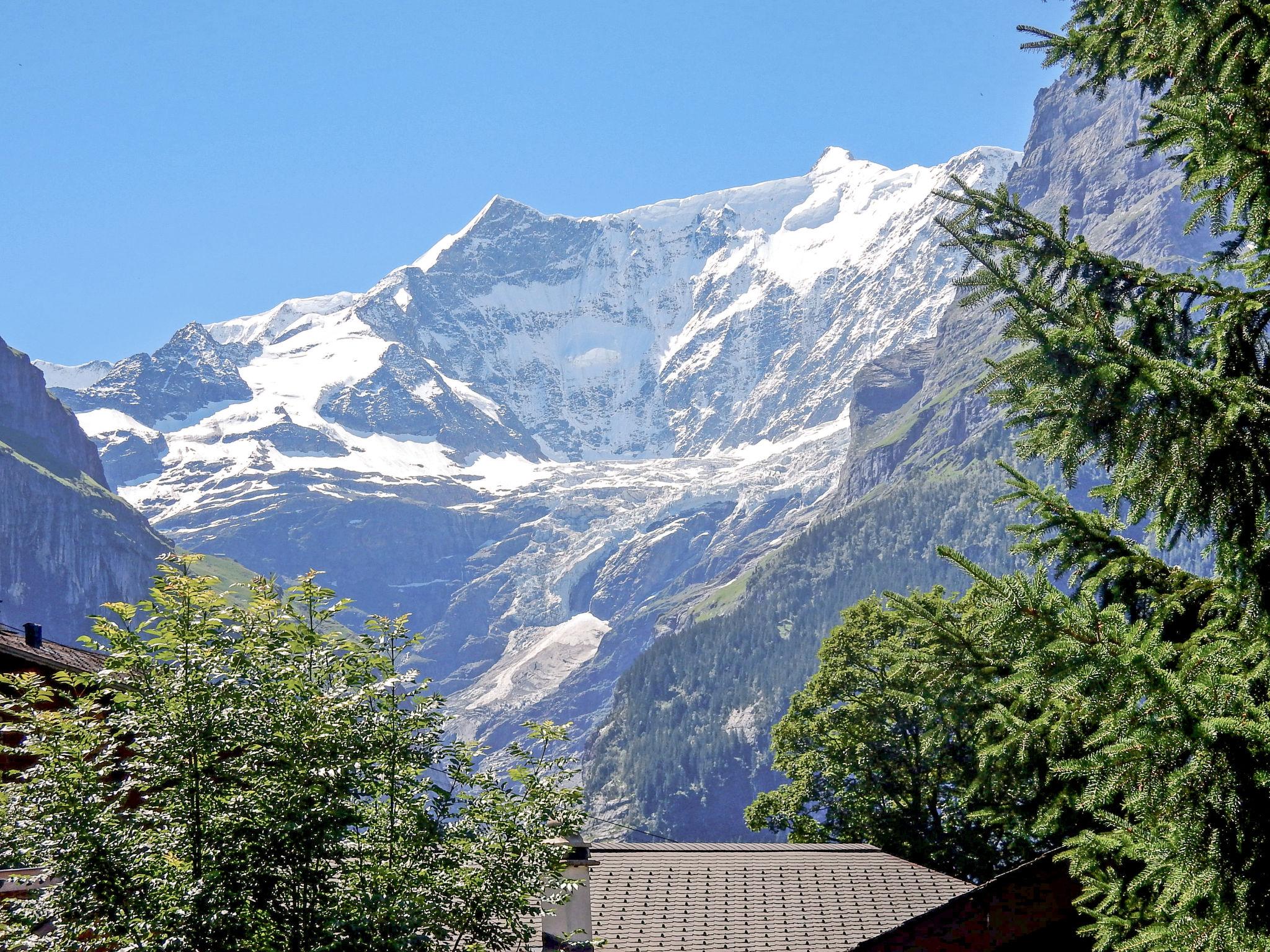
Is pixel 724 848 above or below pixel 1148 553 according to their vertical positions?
above

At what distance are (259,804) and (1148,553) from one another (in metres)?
7.89

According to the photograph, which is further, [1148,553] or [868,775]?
[868,775]

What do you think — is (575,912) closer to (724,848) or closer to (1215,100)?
(724,848)

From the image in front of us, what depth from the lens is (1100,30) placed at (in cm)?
1150

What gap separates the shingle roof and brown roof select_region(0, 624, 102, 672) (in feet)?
35.1

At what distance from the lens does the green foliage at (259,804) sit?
10.6m

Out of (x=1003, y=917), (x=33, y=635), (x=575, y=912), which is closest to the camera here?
(x=1003, y=917)

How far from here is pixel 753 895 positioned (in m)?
20.6

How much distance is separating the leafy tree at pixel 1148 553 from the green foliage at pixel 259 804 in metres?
5.22

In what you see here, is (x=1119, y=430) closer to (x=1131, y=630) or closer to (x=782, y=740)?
(x=1131, y=630)

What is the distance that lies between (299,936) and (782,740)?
116ft

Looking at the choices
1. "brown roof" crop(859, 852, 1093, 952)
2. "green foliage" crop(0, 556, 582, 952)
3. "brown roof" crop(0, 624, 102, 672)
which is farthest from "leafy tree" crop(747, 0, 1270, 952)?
"brown roof" crop(0, 624, 102, 672)

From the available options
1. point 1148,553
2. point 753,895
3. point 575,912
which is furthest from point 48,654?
point 1148,553

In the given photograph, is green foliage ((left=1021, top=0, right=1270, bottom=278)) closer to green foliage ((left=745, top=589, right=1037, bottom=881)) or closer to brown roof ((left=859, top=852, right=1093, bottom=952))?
brown roof ((left=859, top=852, right=1093, bottom=952))
